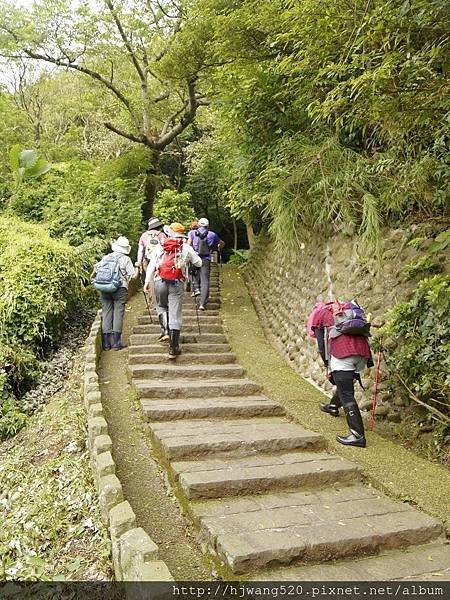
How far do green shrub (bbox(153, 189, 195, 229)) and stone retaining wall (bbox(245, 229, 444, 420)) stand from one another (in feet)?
18.7

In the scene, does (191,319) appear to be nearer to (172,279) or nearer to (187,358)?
(187,358)

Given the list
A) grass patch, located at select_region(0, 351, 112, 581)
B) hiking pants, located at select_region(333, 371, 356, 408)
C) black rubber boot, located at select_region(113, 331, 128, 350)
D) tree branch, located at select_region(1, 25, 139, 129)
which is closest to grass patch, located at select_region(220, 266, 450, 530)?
hiking pants, located at select_region(333, 371, 356, 408)

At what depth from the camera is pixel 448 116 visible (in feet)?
15.1

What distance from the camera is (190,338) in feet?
26.7

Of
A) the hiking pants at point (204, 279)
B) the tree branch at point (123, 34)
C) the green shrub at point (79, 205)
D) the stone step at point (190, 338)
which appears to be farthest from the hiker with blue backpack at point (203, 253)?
the tree branch at point (123, 34)

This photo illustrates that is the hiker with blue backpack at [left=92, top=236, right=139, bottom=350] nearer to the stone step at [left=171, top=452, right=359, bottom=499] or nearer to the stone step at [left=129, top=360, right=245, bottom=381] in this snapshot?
the stone step at [left=129, top=360, right=245, bottom=381]

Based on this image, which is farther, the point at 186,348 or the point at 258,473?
the point at 186,348

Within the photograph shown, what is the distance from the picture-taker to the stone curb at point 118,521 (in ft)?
9.32

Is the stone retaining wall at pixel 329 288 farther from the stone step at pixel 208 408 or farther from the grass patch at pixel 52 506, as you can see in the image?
the grass patch at pixel 52 506

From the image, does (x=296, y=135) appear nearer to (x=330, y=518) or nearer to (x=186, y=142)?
(x=330, y=518)

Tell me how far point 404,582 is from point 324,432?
2266 mm

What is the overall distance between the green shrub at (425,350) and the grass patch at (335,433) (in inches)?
23.7

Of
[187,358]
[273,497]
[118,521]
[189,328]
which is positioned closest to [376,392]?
Answer: [273,497]

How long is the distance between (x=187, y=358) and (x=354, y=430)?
2893 mm
